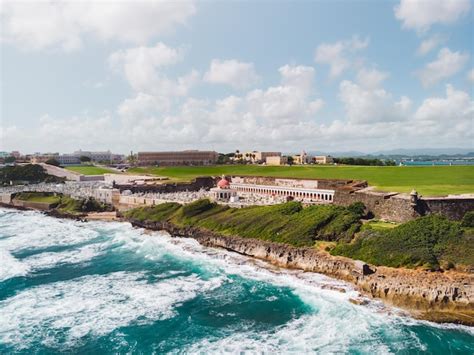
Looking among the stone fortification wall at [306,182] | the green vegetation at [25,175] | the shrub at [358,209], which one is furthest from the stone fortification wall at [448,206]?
the green vegetation at [25,175]

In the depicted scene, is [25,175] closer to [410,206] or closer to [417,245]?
[410,206]

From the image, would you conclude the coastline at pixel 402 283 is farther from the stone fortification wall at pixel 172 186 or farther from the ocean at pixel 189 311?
the stone fortification wall at pixel 172 186

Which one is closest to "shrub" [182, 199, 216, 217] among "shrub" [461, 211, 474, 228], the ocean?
the ocean

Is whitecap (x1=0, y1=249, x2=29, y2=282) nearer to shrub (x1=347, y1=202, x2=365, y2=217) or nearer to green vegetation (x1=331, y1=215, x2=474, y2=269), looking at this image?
green vegetation (x1=331, y1=215, x2=474, y2=269)

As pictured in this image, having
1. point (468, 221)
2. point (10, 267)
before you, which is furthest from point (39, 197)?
point (468, 221)

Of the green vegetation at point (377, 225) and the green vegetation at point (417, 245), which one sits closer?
the green vegetation at point (417, 245)
